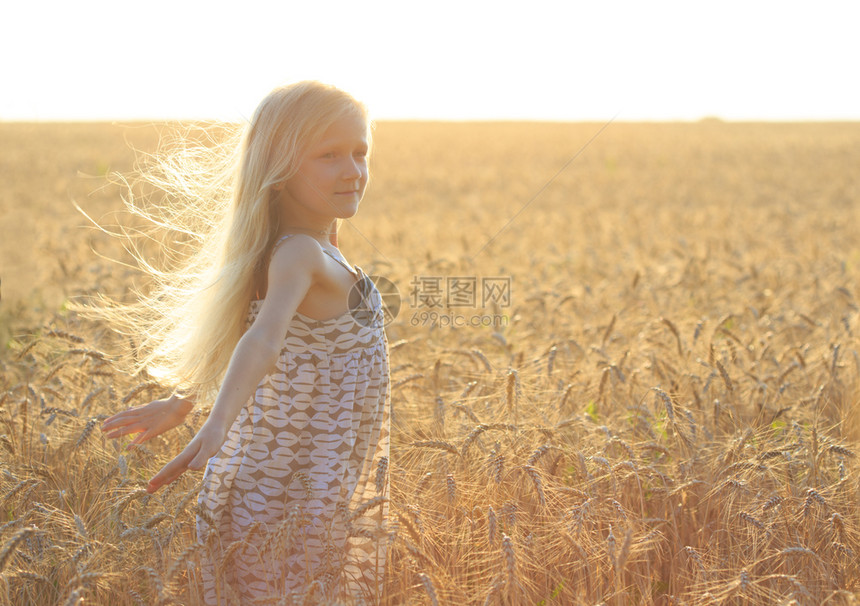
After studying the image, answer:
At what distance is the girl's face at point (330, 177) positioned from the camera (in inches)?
77.2

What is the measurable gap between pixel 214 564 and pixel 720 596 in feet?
4.36

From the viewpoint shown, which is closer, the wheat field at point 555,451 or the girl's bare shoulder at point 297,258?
the girl's bare shoulder at point 297,258

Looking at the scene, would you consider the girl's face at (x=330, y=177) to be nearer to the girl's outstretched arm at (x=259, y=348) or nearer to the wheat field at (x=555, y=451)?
the girl's outstretched arm at (x=259, y=348)

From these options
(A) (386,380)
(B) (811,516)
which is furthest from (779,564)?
(A) (386,380)

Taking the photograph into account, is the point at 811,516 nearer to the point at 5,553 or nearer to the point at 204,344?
the point at 204,344

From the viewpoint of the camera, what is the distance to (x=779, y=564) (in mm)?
2174

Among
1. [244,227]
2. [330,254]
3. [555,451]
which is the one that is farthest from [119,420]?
[555,451]

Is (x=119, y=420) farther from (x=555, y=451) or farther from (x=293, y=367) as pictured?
(x=555, y=451)

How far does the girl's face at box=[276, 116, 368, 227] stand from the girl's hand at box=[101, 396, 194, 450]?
2.05 ft

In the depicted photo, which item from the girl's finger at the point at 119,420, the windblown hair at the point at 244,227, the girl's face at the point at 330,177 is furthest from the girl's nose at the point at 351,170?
the girl's finger at the point at 119,420

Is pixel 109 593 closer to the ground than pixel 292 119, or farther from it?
closer to the ground

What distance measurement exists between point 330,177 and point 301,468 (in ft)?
2.62

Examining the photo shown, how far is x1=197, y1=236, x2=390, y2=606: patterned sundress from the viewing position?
191 cm

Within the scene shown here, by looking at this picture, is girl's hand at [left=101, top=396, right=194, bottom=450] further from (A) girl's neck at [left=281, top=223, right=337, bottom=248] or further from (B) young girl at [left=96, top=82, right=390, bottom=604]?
(A) girl's neck at [left=281, top=223, right=337, bottom=248]
